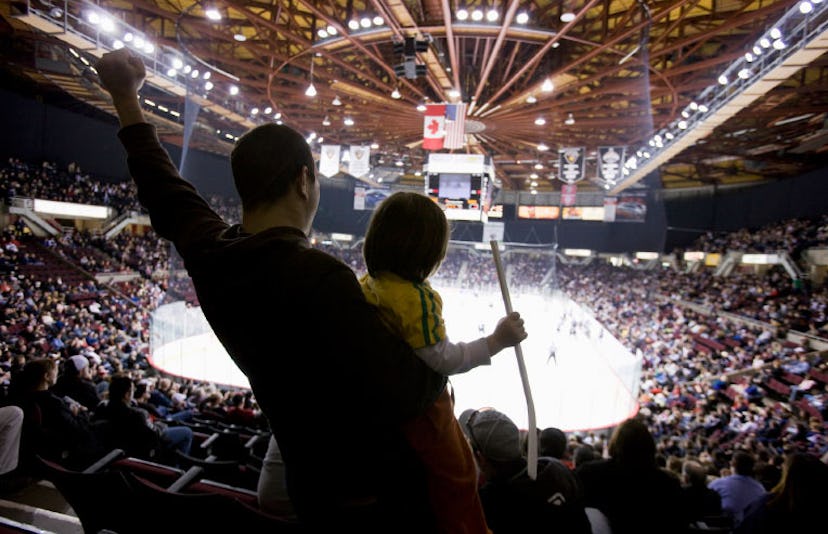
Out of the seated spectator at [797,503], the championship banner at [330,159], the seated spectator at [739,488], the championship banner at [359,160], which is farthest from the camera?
Result: the championship banner at [359,160]

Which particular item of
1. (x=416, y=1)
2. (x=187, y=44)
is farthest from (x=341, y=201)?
(x=416, y=1)

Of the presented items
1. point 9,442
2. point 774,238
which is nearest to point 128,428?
point 9,442

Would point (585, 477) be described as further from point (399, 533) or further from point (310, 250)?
point (310, 250)

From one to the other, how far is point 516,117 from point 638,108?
5.35 meters

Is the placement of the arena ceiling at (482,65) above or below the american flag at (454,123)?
above

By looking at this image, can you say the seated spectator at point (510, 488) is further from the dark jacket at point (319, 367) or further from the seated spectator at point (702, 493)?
the seated spectator at point (702, 493)

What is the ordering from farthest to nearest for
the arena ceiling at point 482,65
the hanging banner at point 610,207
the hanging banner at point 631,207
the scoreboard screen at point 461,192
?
the hanging banner at point 610,207
the hanging banner at point 631,207
the scoreboard screen at point 461,192
the arena ceiling at point 482,65

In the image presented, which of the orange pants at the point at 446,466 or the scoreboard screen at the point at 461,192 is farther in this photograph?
the scoreboard screen at the point at 461,192

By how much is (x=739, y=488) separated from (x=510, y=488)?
147 inches

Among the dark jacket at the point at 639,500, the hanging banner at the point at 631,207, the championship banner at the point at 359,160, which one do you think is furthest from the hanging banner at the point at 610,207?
the dark jacket at the point at 639,500

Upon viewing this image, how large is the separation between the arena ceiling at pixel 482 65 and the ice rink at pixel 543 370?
20.8 ft

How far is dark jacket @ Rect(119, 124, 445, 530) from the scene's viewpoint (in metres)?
0.79

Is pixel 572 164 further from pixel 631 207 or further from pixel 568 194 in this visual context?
pixel 631 207

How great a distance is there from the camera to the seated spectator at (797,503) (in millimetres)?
2398
